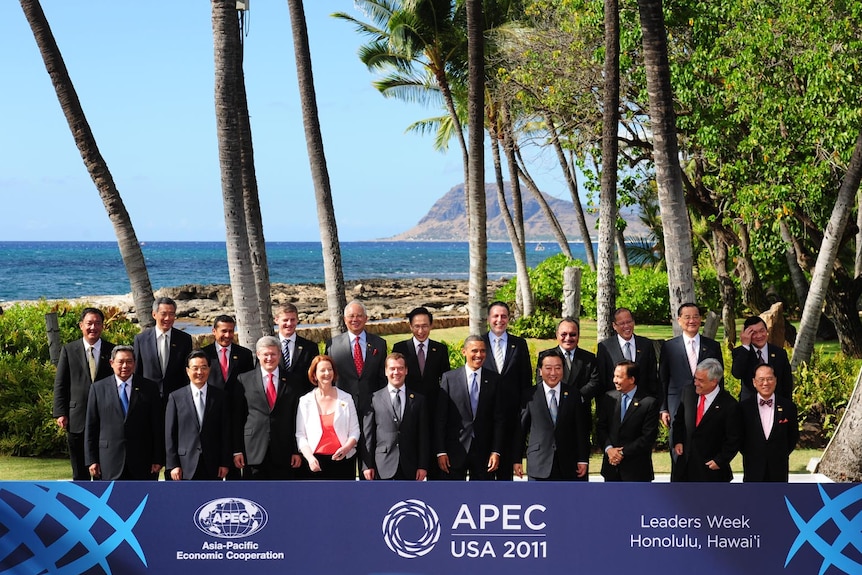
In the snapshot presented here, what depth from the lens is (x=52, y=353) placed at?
Answer: 12.6 m

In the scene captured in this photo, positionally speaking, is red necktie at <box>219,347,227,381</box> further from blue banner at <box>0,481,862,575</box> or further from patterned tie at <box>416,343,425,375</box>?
blue banner at <box>0,481,862,575</box>

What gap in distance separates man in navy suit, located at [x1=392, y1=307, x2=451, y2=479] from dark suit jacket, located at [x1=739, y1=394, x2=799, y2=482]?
2.82 meters

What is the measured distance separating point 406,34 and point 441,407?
17.9m

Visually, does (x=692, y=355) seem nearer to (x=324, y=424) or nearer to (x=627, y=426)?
(x=627, y=426)

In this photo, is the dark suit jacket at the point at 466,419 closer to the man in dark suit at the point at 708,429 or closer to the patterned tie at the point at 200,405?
the man in dark suit at the point at 708,429

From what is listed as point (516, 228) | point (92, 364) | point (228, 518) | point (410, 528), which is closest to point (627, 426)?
point (410, 528)

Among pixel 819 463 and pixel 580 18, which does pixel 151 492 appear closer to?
pixel 819 463

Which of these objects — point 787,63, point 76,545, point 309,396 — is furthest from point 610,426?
point 787,63

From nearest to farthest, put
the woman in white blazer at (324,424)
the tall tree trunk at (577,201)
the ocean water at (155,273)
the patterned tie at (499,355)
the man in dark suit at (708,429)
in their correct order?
the woman in white blazer at (324,424), the man in dark suit at (708,429), the patterned tie at (499,355), the tall tree trunk at (577,201), the ocean water at (155,273)

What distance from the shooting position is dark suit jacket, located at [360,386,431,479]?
7793 millimetres

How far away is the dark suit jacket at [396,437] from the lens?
779 centimetres

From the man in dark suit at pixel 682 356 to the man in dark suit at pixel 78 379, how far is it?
5.56m

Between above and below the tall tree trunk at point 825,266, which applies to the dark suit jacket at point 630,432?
below

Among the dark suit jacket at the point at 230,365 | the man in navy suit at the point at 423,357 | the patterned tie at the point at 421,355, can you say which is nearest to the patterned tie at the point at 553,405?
the man in navy suit at the point at 423,357
